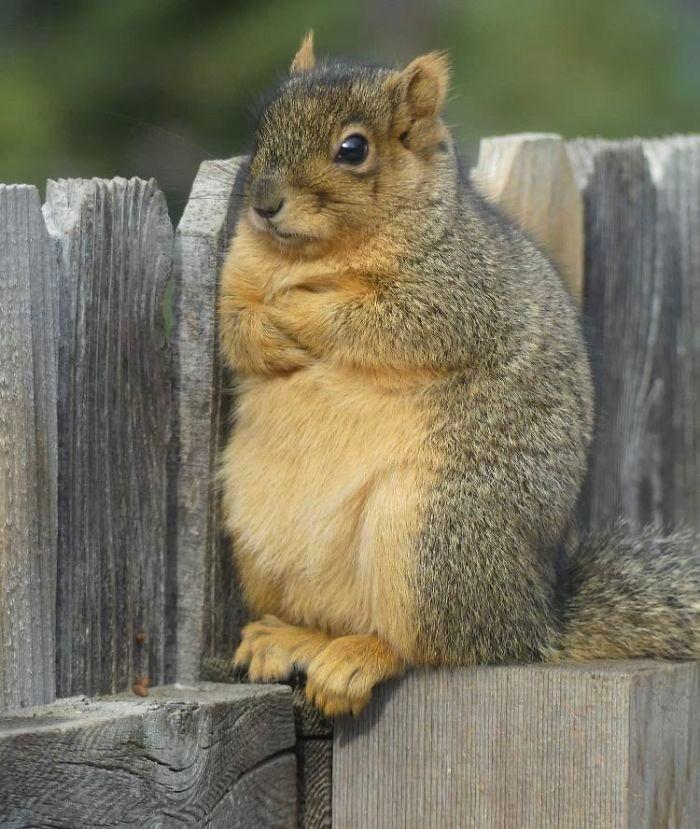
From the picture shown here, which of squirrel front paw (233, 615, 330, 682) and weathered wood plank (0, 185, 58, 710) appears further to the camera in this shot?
squirrel front paw (233, 615, 330, 682)

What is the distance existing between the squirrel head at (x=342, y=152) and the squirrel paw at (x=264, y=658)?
2.56ft

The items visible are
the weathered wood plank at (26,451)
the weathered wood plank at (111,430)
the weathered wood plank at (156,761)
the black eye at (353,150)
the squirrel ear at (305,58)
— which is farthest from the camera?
the squirrel ear at (305,58)

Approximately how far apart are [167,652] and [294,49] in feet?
16.5

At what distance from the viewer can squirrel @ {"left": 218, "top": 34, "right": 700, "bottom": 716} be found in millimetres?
2545

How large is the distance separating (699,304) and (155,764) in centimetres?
197

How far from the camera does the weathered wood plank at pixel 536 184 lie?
3361 millimetres

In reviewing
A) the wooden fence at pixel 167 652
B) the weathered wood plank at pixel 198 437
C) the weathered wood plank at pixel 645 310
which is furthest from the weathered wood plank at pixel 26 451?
the weathered wood plank at pixel 645 310

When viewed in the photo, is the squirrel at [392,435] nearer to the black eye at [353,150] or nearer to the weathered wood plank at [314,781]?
the black eye at [353,150]

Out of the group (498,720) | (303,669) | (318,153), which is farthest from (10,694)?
(318,153)

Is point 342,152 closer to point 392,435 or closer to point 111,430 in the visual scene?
point 392,435

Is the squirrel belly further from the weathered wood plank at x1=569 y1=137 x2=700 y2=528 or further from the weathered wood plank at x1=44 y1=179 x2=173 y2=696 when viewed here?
the weathered wood plank at x1=569 y1=137 x2=700 y2=528

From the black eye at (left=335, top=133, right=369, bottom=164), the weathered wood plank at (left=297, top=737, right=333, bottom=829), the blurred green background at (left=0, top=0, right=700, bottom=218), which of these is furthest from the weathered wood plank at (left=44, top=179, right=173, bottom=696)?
the blurred green background at (left=0, top=0, right=700, bottom=218)

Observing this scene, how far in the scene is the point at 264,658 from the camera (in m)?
2.59

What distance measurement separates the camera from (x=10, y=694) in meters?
2.20
